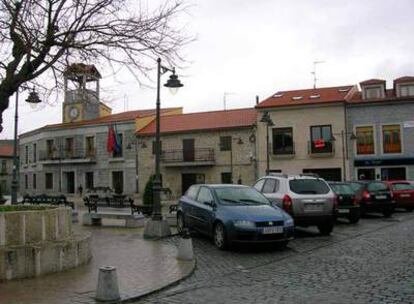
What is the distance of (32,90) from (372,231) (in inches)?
399

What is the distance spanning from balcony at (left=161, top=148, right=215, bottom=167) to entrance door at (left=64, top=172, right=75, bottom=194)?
11.6 meters

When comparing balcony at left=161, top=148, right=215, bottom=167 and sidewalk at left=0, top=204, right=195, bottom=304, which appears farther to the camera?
balcony at left=161, top=148, right=215, bottom=167

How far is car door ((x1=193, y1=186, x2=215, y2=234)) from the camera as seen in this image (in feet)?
41.9

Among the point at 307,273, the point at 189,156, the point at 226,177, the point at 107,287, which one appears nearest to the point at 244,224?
the point at 307,273

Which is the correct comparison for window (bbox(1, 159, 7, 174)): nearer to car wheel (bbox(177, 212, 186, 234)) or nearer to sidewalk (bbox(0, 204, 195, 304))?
car wheel (bbox(177, 212, 186, 234))

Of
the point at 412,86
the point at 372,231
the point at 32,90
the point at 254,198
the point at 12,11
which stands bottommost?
the point at 372,231

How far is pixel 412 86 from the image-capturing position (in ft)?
124

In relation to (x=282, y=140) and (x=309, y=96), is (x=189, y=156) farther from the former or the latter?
(x=309, y=96)

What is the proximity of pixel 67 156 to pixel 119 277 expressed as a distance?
43355mm

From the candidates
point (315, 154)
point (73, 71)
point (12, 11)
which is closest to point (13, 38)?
point (12, 11)

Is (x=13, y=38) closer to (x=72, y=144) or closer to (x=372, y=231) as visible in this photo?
(x=372, y=231)

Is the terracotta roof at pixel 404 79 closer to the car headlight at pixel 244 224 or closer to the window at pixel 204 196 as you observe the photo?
the window at pixel 204 196

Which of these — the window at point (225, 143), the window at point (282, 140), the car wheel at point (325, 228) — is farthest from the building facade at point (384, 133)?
the car wheel at point (325, 228)

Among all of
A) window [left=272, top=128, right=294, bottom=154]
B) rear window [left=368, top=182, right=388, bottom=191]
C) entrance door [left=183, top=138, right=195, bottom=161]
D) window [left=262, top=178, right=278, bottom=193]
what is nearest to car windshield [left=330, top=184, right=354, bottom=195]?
rear window [left=368, top=182, right=388, bottom=191]
